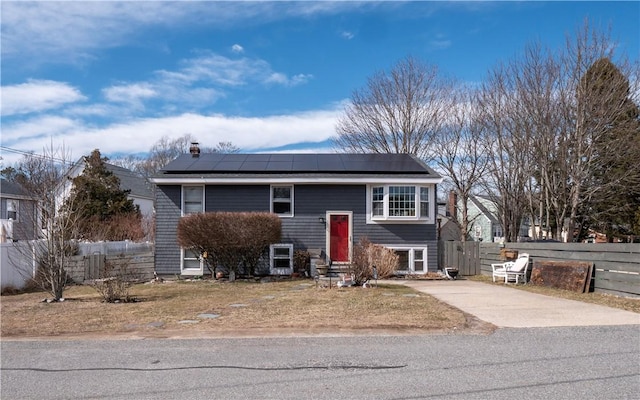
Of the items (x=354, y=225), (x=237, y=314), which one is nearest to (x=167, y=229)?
(x=354, y=225)

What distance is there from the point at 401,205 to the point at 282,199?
4477 mm

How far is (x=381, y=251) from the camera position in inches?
605

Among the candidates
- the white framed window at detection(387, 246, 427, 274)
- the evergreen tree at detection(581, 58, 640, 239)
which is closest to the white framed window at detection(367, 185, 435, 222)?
the white framed window at detection(387, 246, 427, 274)

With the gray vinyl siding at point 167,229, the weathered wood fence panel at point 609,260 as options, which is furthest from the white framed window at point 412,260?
the gray vinyl siding at point 167,229

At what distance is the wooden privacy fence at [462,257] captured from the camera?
794 inches

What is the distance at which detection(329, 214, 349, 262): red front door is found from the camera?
19.1m

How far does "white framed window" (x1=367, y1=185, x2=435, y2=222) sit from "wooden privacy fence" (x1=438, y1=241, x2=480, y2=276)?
6.65 feet

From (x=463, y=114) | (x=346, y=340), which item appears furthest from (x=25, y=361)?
(x=463, y=114)

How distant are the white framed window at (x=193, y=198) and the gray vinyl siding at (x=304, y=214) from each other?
21cm

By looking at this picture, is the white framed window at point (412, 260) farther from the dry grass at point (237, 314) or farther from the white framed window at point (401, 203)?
the dry grass at point (237, 314)

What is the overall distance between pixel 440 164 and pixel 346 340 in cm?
2353

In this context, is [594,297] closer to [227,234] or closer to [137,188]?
[227,234]

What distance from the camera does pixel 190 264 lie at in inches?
750

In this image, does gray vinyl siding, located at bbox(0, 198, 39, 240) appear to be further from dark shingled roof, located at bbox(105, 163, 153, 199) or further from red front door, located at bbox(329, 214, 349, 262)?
dark shingled roof, located at bbox(105, 163, 153, 199)
